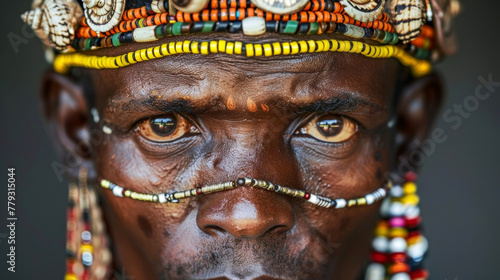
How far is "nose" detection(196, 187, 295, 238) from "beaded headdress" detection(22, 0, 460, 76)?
1.55 feet

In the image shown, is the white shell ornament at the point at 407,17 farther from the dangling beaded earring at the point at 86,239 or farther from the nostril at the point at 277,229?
the dangling beaded earring at the point at 86,239

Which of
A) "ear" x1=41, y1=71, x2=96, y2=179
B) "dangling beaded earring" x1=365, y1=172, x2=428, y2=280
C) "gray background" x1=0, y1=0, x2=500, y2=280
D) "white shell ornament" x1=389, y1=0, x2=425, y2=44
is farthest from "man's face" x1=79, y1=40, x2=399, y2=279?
"gray background" x1=0, y1=0, x2=500, y2=280

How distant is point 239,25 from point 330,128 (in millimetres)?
551

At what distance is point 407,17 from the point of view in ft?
8.19

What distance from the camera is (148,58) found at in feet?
7.77

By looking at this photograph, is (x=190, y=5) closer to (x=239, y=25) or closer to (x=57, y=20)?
(x=239, y=25)

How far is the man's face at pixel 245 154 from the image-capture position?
230cm

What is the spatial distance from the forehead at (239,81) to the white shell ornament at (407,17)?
6.9 inches

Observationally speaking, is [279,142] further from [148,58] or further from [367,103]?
[148,58]

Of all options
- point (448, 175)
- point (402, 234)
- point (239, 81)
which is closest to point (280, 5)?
point (239, 81)

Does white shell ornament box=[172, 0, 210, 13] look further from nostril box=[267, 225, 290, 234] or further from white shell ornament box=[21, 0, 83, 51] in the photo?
nostril box=[267, 225, 290, 234]

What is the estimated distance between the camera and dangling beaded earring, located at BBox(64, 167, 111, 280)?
120 inches

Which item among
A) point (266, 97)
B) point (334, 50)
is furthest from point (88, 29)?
point (334, 50)

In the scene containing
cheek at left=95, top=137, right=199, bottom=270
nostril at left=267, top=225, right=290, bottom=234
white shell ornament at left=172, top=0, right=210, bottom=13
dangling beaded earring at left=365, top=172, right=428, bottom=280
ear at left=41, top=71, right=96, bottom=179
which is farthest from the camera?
dangling beaded earring at left=365, top=172, right=428, bottom=280
